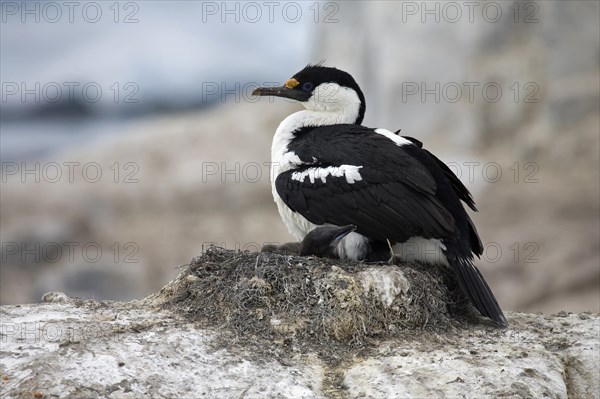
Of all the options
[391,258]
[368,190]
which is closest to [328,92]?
[368,190]

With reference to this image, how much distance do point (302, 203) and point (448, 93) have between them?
1193 cm

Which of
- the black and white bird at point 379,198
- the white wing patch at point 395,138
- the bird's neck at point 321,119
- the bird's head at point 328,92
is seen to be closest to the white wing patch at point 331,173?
the black and white bird at point 379,198

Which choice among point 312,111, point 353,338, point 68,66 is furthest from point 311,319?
point 68,66

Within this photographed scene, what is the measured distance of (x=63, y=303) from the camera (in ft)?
25.7

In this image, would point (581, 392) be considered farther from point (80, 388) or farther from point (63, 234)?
point (63, 234)

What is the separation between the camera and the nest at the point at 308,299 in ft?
24.0

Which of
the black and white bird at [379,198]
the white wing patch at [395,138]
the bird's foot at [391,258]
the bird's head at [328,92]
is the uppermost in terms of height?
the bird's head at [328,92]

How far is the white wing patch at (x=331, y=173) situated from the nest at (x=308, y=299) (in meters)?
0.77

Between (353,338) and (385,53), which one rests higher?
(385,53)

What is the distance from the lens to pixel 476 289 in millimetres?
7969

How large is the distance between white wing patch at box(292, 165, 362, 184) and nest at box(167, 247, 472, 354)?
769 millimetres

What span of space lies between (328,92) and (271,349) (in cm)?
302

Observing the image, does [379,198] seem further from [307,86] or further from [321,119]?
[307,86]

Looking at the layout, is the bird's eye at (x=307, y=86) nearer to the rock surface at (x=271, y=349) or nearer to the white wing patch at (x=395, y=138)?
the white wing patch at (x=395, y=138)
